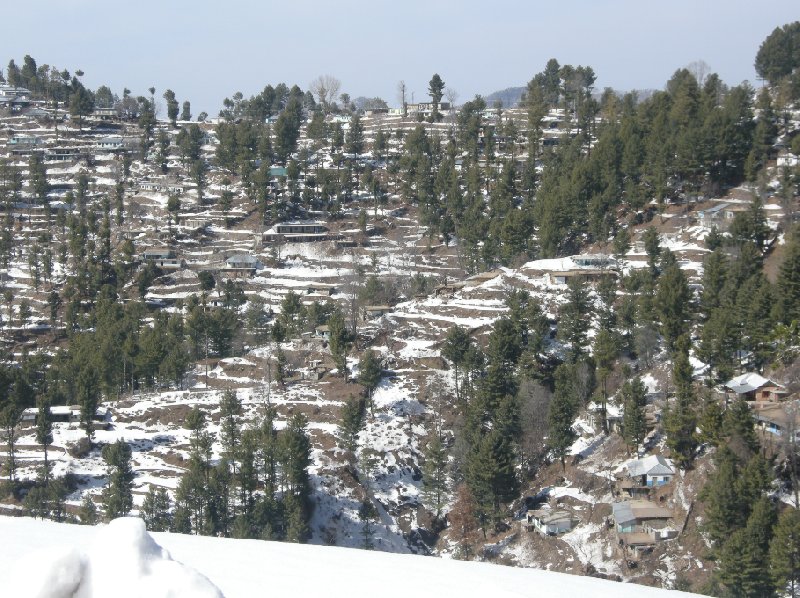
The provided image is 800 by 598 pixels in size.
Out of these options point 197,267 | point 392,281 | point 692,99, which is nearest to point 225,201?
point 197,267

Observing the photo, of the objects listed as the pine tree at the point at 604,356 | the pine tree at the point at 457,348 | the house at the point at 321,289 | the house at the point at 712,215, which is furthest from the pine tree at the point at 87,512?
the house at the point at 712,215

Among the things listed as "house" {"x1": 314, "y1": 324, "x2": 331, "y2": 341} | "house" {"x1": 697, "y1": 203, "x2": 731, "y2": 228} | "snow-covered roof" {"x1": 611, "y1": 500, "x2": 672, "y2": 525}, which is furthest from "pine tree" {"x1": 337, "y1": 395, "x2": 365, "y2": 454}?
"house" {"x1": 697, "y1": 203, "x2": 731, "y2": 228}

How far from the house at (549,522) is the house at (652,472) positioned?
179cm

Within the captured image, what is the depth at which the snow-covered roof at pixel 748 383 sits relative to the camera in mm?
18578

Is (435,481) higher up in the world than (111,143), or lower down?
lower down

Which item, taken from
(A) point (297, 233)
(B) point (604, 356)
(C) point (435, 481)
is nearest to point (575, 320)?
(B) point (604, 356)

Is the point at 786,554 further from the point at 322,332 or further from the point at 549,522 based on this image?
the point at 322,332

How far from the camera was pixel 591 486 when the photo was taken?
19.6 m

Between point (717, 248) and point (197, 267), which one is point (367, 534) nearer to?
point (717, 248)

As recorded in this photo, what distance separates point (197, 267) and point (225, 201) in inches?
187

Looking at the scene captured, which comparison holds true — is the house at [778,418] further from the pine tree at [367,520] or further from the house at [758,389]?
the pine tree at [367,520]

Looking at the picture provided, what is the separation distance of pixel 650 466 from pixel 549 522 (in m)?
2.65

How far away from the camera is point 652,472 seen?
18.5 meters

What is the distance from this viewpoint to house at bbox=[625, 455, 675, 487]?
60.6 feet
